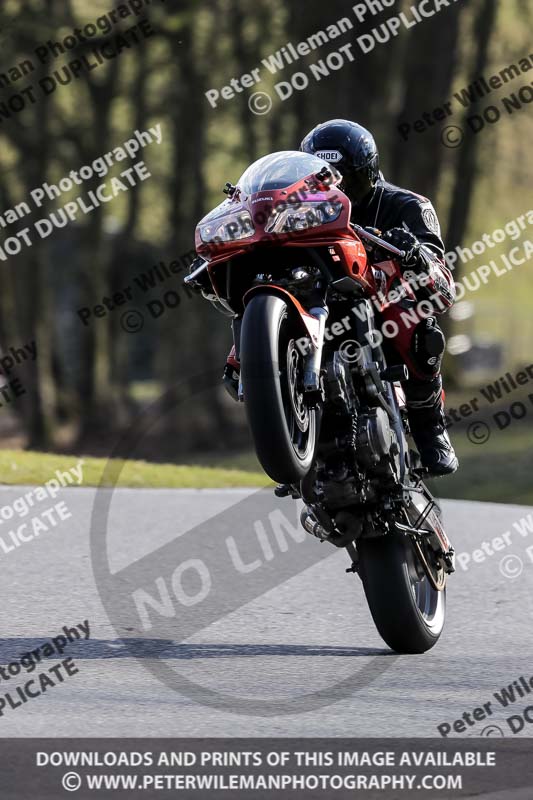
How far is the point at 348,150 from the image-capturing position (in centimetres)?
618

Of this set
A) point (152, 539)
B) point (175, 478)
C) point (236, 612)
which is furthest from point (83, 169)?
point (236, 612)

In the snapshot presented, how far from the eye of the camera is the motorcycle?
5281mm

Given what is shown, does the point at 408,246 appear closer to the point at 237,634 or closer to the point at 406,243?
the point at 406,243

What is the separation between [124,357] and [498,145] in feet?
30.3

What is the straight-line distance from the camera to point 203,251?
571cm

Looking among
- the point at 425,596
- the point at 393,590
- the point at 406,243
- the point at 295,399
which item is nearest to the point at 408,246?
the point at 406,243

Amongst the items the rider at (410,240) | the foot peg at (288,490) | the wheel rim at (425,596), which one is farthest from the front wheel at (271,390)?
the wheel rim at (425,596)

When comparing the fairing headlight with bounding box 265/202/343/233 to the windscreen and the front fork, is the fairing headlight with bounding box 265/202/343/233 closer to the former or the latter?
the windscreen

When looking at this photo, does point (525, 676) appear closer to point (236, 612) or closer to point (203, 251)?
point (236, 612)
